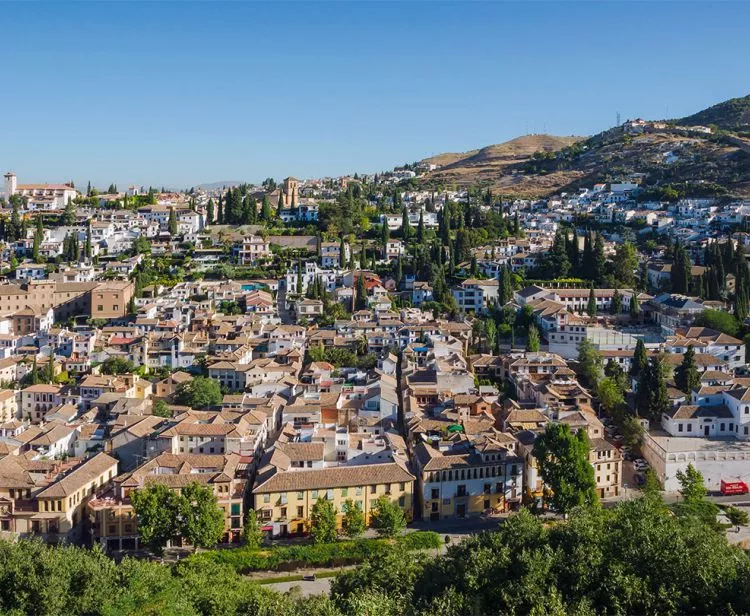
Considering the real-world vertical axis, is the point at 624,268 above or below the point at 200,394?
above

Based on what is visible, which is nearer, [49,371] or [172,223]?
[49,371]

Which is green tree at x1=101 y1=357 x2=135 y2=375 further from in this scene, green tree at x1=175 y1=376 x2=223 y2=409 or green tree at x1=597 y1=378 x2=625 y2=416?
green tree at x1=597 y1=378 x2=625 y2=416

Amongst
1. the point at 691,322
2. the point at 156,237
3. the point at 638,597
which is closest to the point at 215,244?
the point at 156,237

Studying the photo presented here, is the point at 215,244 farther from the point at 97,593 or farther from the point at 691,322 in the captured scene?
the point at 97,593

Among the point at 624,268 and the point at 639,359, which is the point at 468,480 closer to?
the point at 639,359

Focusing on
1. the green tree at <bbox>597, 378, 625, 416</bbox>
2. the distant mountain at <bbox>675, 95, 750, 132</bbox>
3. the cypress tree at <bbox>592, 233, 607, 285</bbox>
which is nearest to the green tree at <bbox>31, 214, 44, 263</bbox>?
the cypress tree at <bbox>592, 233, 607, 285</bbox>

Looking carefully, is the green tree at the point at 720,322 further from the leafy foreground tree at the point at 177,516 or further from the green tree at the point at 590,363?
the leafy foreground tree at the point at 177,516

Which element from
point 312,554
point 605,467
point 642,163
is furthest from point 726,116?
point 312,554
